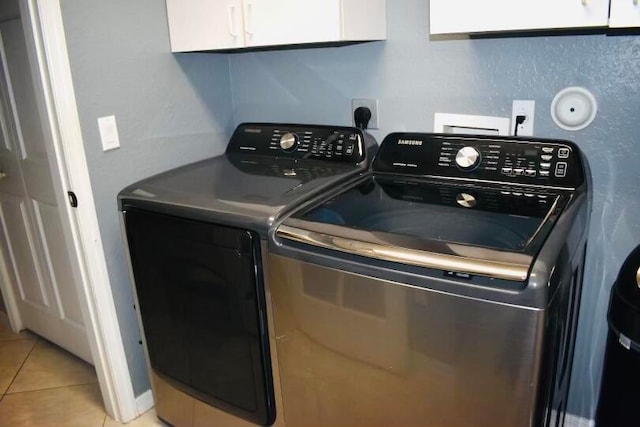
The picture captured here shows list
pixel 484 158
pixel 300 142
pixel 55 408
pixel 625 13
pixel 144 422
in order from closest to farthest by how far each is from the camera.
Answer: pixel 625 13, pixel 484 158, pixel 300 142, pixel 144 422, pixel 55 408

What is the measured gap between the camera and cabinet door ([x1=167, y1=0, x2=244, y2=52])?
5.35 feet

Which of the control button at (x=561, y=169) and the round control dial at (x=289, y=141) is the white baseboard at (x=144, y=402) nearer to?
the round control dial at (x=289, y=141)

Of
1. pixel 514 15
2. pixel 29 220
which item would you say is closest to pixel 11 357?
pixel 29 220

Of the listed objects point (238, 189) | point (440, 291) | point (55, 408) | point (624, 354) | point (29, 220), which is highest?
point (238, 189)

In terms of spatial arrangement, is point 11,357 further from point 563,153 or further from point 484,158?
point 563,153

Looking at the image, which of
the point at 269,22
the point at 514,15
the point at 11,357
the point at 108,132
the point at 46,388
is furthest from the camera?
the point at 11,357

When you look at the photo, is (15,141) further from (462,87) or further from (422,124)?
(462,87)

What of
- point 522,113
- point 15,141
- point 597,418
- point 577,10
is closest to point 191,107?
point 15,141

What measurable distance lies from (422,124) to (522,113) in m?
0.34

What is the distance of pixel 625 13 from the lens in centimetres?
102

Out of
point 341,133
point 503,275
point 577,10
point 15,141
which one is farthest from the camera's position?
point 15,141

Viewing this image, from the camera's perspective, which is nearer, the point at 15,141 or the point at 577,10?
the point at 577,10

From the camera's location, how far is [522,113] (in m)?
1.52

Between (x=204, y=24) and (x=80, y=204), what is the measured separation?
2.44 ft
